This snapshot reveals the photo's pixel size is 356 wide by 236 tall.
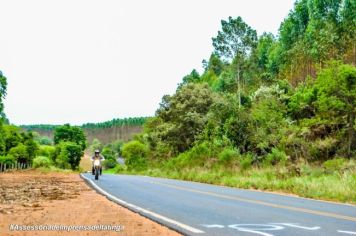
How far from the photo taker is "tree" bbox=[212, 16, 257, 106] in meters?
65.3

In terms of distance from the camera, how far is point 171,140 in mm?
Result: 54938

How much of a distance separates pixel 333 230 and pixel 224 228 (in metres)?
1.98

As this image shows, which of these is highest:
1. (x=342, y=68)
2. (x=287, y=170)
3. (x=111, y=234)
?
(x=342, y=68)

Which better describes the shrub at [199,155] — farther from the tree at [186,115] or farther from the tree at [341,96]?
the tree at [186,115]

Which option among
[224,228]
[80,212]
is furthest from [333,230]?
[80,212]

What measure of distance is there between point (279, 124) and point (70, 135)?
92.5m

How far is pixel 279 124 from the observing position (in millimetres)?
38344

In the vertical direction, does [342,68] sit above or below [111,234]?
above

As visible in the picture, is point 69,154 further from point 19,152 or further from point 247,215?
point 247,215

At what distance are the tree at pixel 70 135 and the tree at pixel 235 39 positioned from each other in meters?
65.1

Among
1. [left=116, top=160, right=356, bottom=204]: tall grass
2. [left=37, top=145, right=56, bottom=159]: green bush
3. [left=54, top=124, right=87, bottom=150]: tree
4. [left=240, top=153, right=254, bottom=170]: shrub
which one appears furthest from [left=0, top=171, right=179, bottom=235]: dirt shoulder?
[left=54, top=124, right=87, bottom=150]: tree

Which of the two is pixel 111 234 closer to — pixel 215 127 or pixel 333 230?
pixel 333 230

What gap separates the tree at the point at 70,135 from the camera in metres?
124

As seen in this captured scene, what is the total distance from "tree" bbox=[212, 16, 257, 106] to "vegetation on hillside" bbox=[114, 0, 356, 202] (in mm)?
129
